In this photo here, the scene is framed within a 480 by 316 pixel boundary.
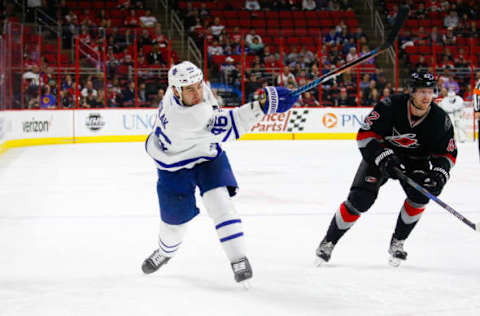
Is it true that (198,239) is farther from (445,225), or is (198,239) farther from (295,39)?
(295,39)

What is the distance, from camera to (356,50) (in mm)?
14891

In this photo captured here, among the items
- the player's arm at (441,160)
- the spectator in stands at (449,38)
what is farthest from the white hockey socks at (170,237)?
the spectator in stands at (449,38)

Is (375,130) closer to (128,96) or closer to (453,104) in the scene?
(453,104)

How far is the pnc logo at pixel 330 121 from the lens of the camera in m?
13.8

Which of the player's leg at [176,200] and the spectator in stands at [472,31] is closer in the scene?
the player's leg at [176,200]

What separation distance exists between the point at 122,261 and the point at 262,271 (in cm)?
81

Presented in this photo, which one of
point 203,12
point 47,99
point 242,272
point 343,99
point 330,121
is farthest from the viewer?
point 203,12

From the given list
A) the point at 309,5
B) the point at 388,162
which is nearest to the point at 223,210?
the point at 388,162

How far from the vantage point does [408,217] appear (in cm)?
360

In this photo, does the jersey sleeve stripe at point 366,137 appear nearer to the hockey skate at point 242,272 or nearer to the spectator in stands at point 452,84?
the hockey skate at point 242,272

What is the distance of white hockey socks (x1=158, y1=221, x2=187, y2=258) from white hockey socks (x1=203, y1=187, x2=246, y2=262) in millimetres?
234

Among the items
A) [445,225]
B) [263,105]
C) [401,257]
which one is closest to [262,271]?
[401,257]

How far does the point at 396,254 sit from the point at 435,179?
499 millimetres

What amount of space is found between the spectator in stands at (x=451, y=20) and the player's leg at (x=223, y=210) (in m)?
15.5
